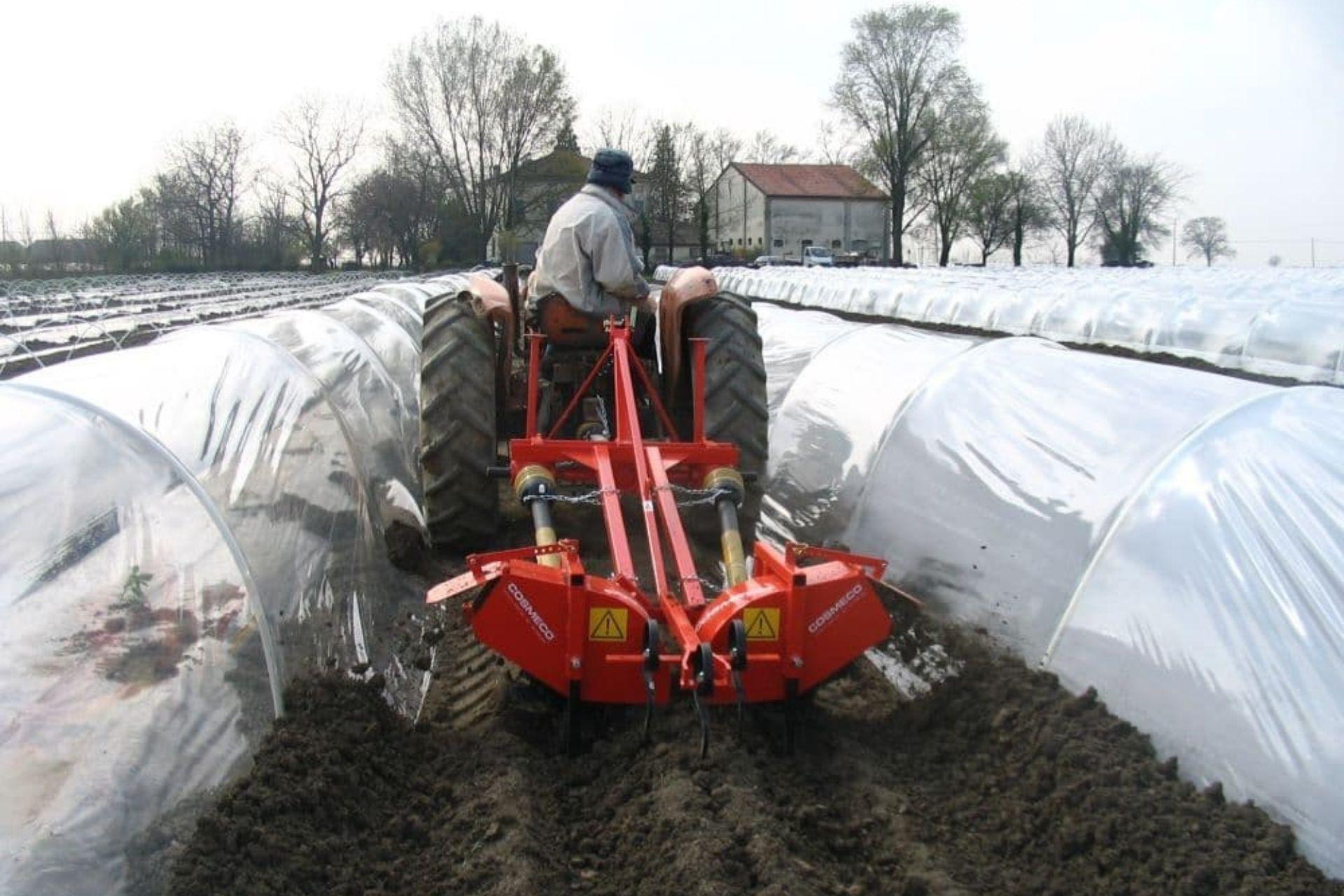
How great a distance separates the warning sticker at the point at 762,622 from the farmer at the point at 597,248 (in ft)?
8.02

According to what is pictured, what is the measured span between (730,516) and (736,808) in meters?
1.37

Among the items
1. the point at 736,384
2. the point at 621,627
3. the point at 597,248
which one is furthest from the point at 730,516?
the point at 597,248

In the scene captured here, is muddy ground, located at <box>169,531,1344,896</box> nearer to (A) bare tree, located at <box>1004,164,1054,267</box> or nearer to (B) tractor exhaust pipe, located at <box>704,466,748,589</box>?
(B) tractor exhaust pipe, located at <box>704,466,748,589</box>

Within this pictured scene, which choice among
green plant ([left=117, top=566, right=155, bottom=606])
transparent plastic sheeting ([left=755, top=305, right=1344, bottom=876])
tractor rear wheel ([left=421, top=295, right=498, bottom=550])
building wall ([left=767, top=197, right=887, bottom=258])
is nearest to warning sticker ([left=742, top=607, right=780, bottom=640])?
transparent plastic sheeting ([left=755, top=305, right=1344, bottom=876])

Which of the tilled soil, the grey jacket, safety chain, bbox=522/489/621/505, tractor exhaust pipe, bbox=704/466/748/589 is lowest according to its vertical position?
the tilled soil

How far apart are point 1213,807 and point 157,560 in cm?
305

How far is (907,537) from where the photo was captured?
16.2 ft

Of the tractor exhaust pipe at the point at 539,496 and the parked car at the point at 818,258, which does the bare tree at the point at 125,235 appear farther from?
the tractor exhaust pipe at the point at 539,496

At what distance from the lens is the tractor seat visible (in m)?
5.51

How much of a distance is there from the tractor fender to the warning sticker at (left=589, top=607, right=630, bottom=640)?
257 cm

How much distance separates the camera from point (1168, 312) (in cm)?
1334

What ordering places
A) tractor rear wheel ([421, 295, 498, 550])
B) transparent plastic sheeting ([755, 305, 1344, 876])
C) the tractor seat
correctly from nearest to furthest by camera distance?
1. transparent plastic sheeting ([755, 305, 1344, 876])
2. tractor rear wheel ([421, 295, 498, 550])
3. the tractor seat

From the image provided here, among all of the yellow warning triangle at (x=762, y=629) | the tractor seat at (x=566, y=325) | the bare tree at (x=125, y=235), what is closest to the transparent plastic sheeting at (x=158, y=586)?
the tractor seat at (x=566, y=325)

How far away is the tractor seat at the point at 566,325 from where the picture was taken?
18.1ft
